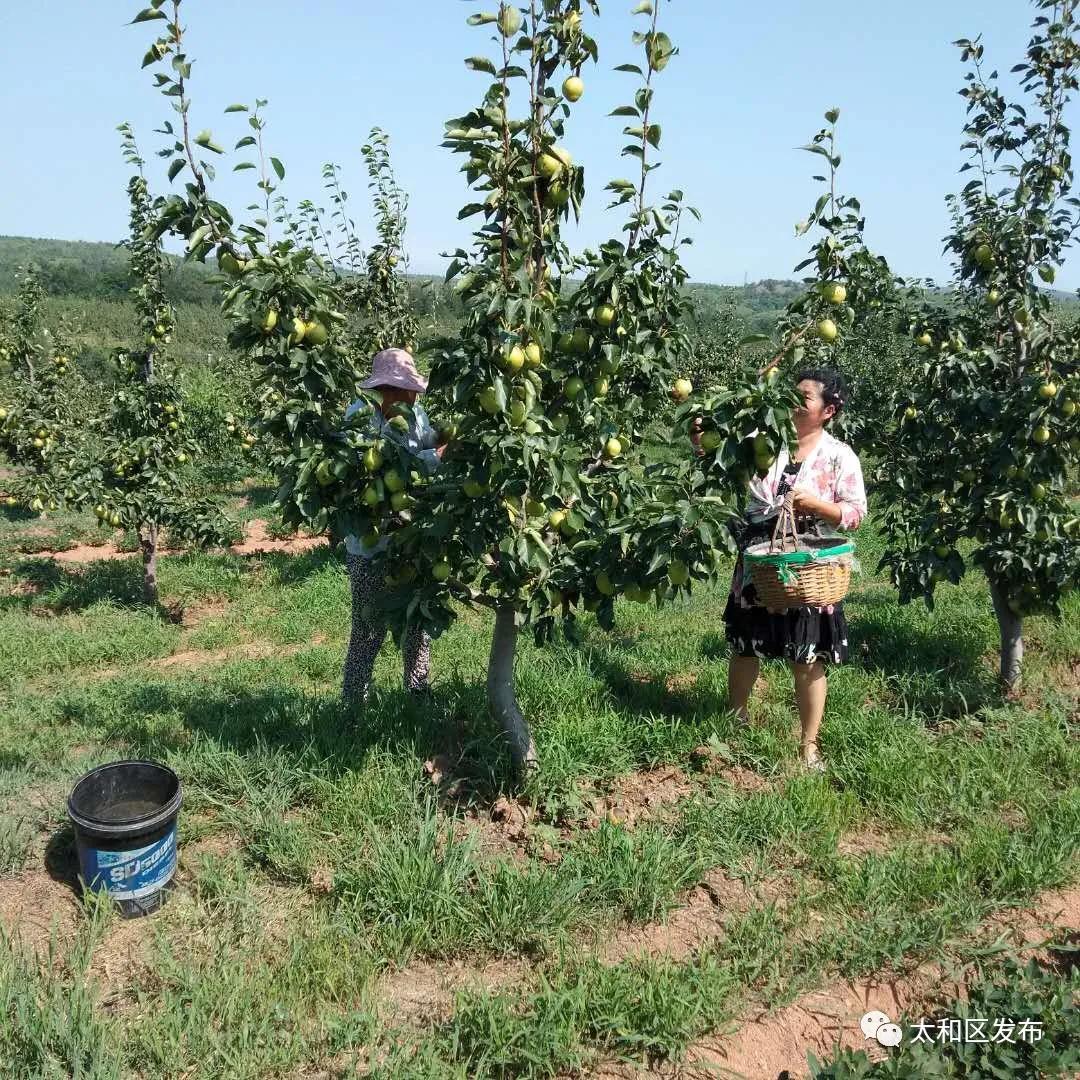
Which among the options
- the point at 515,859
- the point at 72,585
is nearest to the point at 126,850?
the point at 515,859

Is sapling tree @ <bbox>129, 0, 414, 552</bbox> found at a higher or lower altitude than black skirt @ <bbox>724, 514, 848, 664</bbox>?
higher

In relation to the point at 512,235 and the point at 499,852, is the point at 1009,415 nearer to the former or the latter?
the point at 512,235

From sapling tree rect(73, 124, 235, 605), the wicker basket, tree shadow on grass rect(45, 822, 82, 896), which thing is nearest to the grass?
tree shadow on grass rect(45, 822, 82, 896)

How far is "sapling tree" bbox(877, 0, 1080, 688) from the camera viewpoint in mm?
3906

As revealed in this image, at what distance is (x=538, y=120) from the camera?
2.29 meters

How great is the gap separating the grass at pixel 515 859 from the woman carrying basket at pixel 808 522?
1.16ft

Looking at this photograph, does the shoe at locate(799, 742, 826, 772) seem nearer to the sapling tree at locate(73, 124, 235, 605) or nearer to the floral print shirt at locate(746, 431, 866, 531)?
the floral print shirt at locate(746, 431, 866, 531)

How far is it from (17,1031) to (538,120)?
265 centimetres

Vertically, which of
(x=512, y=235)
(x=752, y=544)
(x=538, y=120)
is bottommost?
(x=752, y=544)

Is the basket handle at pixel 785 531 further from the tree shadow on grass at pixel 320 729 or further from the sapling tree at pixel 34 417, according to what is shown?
the sapling tree at pixel 34 417

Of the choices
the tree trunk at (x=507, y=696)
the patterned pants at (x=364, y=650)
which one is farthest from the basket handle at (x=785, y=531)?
the patterned pants at (x=364, y=650)

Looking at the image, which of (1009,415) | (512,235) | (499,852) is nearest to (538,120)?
(512,235)

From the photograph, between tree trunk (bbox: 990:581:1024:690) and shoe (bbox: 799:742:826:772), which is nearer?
shoe (bbox: 799:742:826:772)

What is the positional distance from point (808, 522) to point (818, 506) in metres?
0.15
